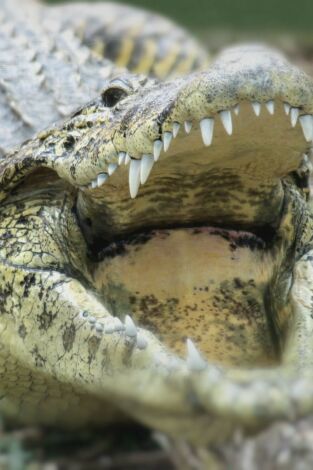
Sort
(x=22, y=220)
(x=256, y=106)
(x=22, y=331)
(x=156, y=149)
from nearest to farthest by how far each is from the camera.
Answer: (x=256, y=106) < (x=156, y=149) < (x=22, y=331) < (x=22, y=220)

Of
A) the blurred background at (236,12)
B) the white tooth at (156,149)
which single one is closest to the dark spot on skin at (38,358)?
the white tooth at (156,149)

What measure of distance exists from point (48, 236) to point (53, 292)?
0.20m

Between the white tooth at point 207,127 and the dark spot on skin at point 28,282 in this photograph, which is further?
the dark spot on skin at point 28,282

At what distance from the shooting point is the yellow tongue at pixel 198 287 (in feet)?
7.36

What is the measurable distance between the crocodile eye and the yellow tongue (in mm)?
345

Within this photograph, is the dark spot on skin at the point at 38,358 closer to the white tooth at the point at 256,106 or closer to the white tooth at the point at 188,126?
the white tooth at the point at 188,126

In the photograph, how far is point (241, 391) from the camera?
1.55 metres

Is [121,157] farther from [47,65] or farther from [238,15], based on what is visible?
[238,15]

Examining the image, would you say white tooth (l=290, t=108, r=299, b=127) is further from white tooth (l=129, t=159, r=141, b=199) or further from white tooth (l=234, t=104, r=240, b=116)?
white tooth (l=129, t=159, r=141, b=199)

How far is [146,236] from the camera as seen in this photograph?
227 cm

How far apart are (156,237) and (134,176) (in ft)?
1.02

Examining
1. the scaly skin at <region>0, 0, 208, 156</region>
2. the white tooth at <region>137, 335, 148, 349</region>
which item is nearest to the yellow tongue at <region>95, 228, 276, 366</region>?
the white tooth at <region>137, 335, 148, 349</region>

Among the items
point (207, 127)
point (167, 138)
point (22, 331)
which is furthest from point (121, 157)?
point (22, 331)

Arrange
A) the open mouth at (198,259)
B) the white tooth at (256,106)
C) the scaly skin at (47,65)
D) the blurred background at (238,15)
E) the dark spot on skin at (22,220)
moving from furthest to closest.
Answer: the blurred background at (238,15) → the scaly skin at (47,65) → the dark spot on skin at (22,220) → the open mouth at (198,259) → the white tooth at (256,106)
